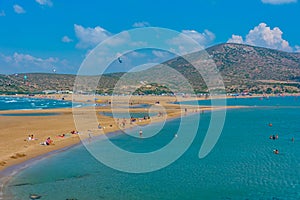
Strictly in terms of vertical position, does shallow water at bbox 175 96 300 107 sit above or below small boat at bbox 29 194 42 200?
above

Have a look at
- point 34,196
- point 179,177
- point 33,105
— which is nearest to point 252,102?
point 33,105

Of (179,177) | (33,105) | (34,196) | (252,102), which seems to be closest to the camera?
(34,196)

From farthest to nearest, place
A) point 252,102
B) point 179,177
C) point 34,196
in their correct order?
point 252,102
point 179,177
point 34,196

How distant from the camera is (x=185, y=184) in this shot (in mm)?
26219

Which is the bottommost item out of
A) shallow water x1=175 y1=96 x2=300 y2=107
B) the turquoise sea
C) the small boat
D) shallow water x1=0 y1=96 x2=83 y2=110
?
the small boat

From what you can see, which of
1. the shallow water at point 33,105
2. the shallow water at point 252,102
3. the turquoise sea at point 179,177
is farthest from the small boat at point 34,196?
the shallow water at point 252,102

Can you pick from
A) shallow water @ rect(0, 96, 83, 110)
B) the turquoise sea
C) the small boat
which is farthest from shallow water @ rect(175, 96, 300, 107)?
the small boat

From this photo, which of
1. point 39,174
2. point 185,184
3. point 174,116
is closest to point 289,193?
point 185,184

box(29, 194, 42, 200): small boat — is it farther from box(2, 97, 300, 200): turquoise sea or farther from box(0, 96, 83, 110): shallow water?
box(0, 96, 83, 110): shallow water

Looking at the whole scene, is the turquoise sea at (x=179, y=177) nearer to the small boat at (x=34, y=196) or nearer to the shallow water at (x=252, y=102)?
the small boat at (x=34, y=196)

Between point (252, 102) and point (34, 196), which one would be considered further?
point (252, 102)

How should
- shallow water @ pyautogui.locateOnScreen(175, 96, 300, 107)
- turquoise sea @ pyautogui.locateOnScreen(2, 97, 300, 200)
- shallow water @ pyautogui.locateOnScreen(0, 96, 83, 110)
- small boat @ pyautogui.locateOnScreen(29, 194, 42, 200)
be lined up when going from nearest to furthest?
small boat @ pyautogui.locateOnScreen(29, 194, 42, 200) < turquoise sea @ pyautogui.locateOnScreen(2, 97, 300, 200) < shallow water @ pyautogui.locateOnScreen(0, 96, 83, 110) < shallow water @ pyautogui.locateOnScreen(175, 96, 300, 107)

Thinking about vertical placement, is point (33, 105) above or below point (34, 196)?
above

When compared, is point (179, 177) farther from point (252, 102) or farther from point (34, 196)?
point (252, 102)
